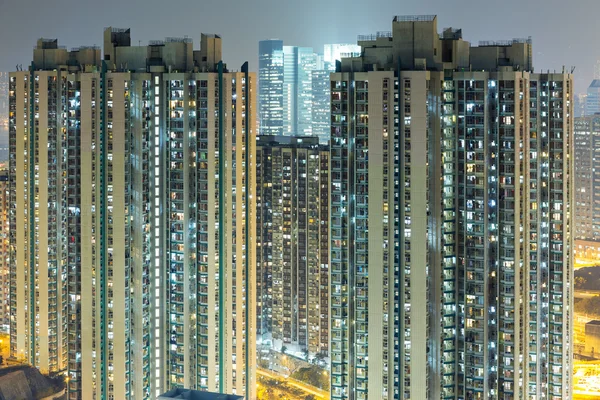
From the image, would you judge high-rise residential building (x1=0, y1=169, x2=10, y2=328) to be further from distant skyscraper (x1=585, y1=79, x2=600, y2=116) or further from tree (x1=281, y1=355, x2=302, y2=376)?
distant skyscraper (x1=585, y1=79, x2=600, y2=116)

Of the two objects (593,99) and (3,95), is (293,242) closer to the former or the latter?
(3,95)

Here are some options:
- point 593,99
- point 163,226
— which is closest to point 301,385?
point 163,226

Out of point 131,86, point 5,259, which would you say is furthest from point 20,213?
point 131,86

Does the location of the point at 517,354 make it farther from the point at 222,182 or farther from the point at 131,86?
the point at 131,86

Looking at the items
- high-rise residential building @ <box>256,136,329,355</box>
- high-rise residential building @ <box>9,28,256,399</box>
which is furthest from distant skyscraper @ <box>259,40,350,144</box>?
high-rise residential building @ <box>9,28,256,399</box>

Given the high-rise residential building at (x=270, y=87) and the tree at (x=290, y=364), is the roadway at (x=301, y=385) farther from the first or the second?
the high-rise residential building at (x=270, y=87)

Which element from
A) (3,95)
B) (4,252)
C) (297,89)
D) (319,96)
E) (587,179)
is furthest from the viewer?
(297,89)

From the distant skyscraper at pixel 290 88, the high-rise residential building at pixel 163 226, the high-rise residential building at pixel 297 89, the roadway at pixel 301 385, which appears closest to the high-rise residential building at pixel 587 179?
the distant skyscraper at pixel 290 88
